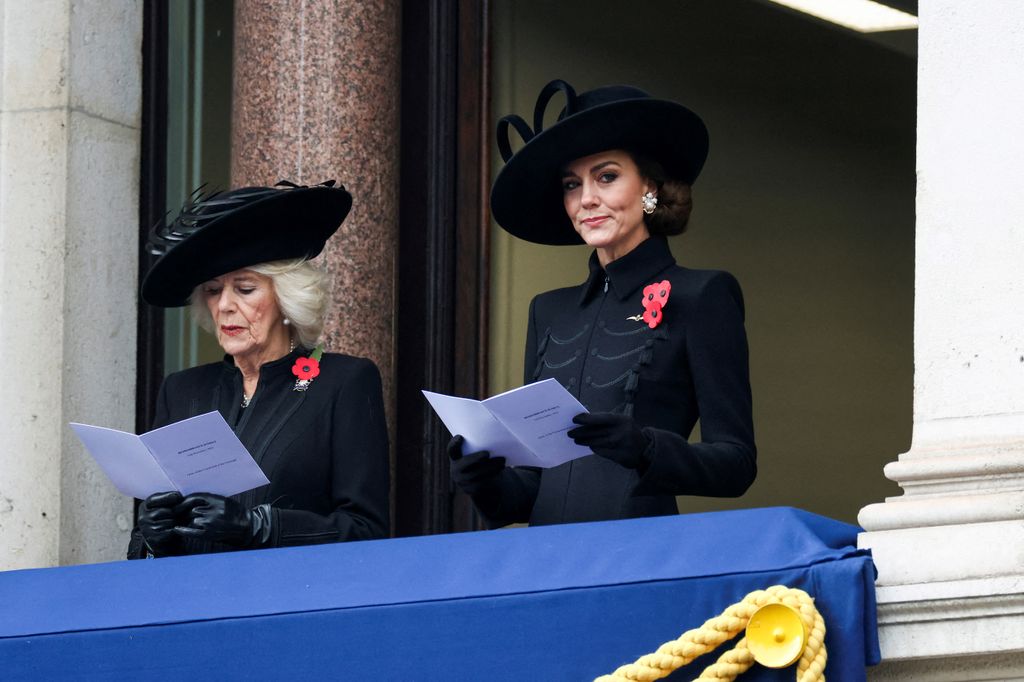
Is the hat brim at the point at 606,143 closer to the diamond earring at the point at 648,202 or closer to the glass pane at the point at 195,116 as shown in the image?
the diamond earring at the point at 648,202

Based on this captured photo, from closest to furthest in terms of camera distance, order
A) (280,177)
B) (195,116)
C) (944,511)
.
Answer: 1. (944,511)
2. (280,177)
3. (195,116)

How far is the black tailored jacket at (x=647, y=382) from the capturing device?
422 cm

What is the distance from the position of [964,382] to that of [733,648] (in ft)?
2.53

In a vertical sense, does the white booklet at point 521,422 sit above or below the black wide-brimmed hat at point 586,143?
below

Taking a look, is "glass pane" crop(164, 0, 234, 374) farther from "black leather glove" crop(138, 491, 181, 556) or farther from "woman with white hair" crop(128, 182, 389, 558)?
"black leather glove" crop(138, 491, 181, 556)

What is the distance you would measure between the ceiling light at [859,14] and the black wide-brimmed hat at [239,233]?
14.1 ft

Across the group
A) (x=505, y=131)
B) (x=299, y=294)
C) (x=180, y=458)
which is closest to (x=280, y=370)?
(x=299, y=294)

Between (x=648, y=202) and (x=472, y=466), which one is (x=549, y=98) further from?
(x=472, y=466)

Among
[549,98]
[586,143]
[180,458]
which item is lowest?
[180,458]

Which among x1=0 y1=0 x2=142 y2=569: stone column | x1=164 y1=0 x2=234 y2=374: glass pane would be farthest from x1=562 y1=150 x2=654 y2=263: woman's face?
x1=164 y1=0 x2=234 y2=374: glass pane

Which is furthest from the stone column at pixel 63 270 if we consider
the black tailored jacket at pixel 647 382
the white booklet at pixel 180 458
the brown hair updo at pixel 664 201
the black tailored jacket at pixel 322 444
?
the brown hair updo at pixel 664 201

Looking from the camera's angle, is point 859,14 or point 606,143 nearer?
point 606,143

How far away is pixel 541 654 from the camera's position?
144 inches

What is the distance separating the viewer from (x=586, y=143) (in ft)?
14.7
